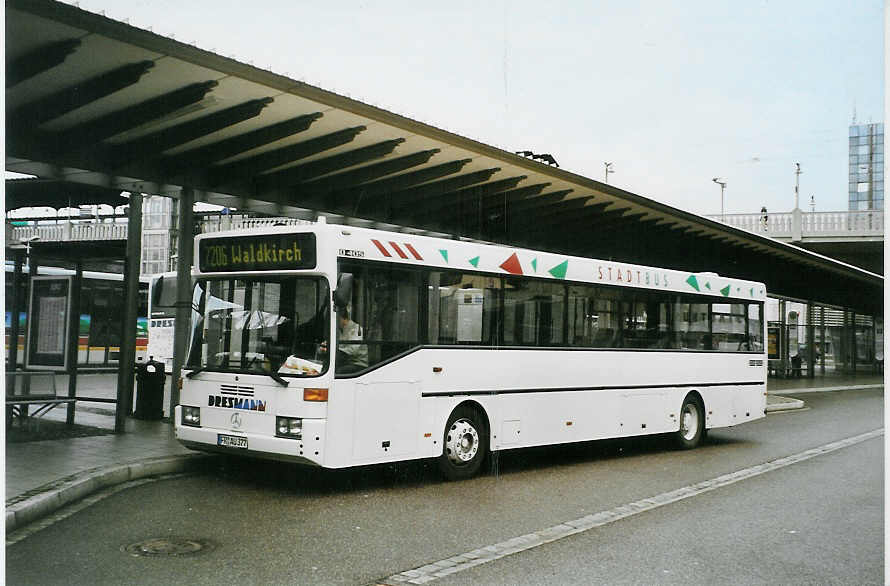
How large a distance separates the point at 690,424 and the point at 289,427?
8.48 metres

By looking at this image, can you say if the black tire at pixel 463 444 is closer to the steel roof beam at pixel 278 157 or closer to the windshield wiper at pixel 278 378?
the windshield wiper at pixel 278 378

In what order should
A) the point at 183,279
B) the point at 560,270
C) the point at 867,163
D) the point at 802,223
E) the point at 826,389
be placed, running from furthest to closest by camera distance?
the point at 826,389
the point at 802,223
the point at 183,279
the point at 560,270
the point at 867,163

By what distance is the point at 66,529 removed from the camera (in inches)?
301

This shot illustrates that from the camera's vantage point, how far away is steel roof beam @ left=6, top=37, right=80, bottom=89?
29.1ft

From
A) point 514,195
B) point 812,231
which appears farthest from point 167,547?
point 812,231

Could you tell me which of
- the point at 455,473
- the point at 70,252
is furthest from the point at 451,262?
the point at 70,252

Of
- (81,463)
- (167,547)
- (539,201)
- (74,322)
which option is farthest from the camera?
(539,201)

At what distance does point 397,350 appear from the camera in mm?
10484

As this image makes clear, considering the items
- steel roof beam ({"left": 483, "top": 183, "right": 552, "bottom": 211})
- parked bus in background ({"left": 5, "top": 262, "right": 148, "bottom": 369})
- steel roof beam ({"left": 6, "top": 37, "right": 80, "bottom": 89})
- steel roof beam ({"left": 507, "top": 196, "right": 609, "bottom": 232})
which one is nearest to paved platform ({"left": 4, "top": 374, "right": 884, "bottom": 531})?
steel roof beam ({"left": 6, "top": 37, "right": 80, "bottom": 89})

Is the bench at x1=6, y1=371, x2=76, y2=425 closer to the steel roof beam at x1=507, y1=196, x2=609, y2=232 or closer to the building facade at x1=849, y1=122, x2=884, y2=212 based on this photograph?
the steel roof beam at x1=507, y1=196, x2=609, y2=232

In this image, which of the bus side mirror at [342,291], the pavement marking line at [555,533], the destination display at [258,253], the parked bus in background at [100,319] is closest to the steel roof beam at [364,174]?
the destination display at [258,253]

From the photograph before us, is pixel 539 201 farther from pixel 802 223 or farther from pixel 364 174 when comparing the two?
pixel 802 223

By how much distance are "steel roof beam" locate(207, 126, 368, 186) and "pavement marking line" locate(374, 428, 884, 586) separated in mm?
6224

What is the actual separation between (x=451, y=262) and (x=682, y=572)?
5394mm
